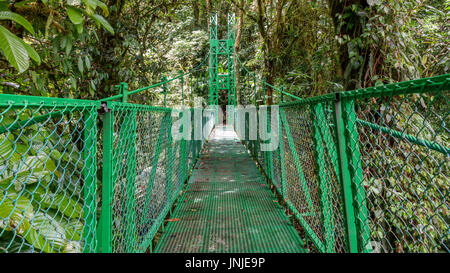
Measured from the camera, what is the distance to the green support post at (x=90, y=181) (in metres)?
0.83

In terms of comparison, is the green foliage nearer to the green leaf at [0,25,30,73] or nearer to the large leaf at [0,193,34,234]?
the large leaf at [0,193,34,234]

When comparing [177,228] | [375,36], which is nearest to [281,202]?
[177,228]

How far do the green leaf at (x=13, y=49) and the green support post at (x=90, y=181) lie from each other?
0.22m

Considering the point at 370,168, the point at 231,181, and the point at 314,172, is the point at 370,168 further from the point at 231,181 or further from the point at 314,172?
the point at 231,181

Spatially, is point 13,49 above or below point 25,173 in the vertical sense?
above

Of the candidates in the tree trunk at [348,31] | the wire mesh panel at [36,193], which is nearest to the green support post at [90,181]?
the wire mesh panel at [36,193]

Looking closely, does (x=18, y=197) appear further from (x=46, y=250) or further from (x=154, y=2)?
(x=154, y=2)

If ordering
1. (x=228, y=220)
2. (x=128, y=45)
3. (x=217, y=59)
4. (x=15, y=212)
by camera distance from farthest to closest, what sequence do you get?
(x=217, y=59) < (x=128, y=45) < (x=228, y=220) < (x=15, y=212)

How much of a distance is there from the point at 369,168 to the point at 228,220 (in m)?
1.00

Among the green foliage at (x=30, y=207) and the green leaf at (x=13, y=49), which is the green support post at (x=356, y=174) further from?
the green leaf at (x=13, y=49)

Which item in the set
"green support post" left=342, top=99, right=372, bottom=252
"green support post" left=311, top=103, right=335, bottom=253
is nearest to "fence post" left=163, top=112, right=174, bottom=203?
"green support post" left=311, top=103, right=335, bottom=253

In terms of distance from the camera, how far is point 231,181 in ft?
9.57

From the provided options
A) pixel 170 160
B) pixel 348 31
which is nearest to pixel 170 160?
pixel 170 160

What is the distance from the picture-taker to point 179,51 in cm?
1009
